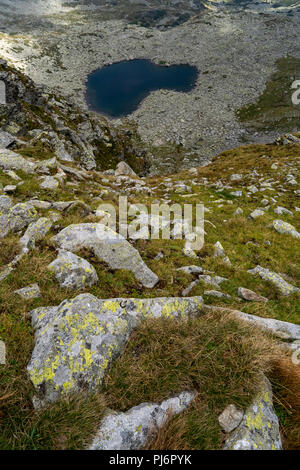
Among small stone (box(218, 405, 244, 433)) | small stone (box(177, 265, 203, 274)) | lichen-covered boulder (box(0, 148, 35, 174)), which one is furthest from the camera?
lichen-covered boulder (box(0, 148, 35, 174))

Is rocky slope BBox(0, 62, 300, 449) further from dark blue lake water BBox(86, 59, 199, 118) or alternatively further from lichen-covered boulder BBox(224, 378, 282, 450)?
dark blue lake water BBox(86, 59, 199, 118)

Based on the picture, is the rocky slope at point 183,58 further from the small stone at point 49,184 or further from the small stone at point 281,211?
the small stone at point 49,184

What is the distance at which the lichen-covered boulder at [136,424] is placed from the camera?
10.8 feet

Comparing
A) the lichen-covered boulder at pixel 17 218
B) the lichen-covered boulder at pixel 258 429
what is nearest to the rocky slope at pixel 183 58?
the lichen-covered boulder at pixel 17 218

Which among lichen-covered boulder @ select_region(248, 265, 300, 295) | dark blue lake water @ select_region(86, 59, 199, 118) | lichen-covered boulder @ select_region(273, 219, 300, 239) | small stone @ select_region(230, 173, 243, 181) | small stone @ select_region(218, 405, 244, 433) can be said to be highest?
dark blue lake water @ select_region(86, 59, 199, 118)

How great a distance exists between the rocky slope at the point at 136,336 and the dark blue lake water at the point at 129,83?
71574 mm

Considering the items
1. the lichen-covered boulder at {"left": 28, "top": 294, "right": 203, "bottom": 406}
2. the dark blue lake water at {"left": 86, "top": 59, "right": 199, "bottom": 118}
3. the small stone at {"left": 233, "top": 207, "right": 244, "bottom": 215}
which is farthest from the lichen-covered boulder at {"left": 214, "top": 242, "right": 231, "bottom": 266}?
the dark blue lake water at {"left": 86, "top": 59, "right": 199, "bottom": 118}

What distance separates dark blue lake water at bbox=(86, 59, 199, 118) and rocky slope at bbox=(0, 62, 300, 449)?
71574 mm

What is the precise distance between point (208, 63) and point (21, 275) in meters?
121

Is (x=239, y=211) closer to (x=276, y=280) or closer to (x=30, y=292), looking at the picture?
(x=276, y=280)

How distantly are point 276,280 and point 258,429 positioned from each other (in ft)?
21.8

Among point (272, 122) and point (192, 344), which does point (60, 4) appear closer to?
point (272, 122)

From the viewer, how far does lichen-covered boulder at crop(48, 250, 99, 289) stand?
597 cm

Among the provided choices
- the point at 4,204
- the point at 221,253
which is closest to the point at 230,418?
the point at 221,253
